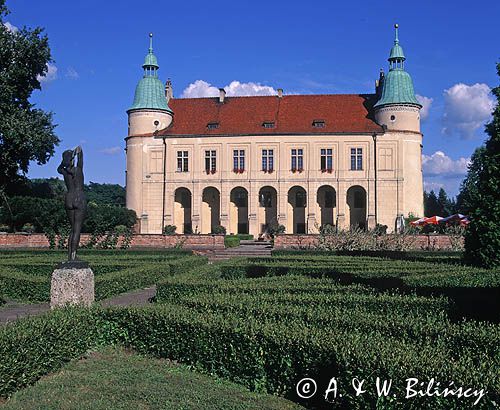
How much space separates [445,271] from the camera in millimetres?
14562

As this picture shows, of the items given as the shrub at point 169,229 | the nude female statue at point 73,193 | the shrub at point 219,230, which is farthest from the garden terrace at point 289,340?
the shrub at point 169,229

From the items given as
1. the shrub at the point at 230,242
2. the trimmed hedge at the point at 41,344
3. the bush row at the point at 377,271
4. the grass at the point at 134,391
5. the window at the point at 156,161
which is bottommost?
the grass at the point at 134,391

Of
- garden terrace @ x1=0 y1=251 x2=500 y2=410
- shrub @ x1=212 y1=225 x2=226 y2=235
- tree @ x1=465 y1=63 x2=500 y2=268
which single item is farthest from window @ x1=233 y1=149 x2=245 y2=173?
garden terrace @ x1=0 y1=251 x2=500 y2=410

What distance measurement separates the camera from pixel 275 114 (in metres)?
54.6

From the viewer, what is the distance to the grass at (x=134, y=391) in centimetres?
647

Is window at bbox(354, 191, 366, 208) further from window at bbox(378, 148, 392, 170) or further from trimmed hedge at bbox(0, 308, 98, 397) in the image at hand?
trimmed hedge at bbox(0, 308, 98, 397)

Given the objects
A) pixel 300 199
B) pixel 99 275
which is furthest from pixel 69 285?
pixel 300 199

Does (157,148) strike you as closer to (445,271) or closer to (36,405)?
(445,271)

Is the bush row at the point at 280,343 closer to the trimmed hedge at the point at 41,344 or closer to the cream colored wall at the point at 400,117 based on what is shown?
the trimmed hedge at the point at 41,344

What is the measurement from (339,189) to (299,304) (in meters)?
43.5

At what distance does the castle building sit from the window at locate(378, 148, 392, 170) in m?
0.09

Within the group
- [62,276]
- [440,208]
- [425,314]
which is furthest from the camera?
[440,208]

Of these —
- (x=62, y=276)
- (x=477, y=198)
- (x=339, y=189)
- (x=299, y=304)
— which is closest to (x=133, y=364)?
(x=299, y=304)
